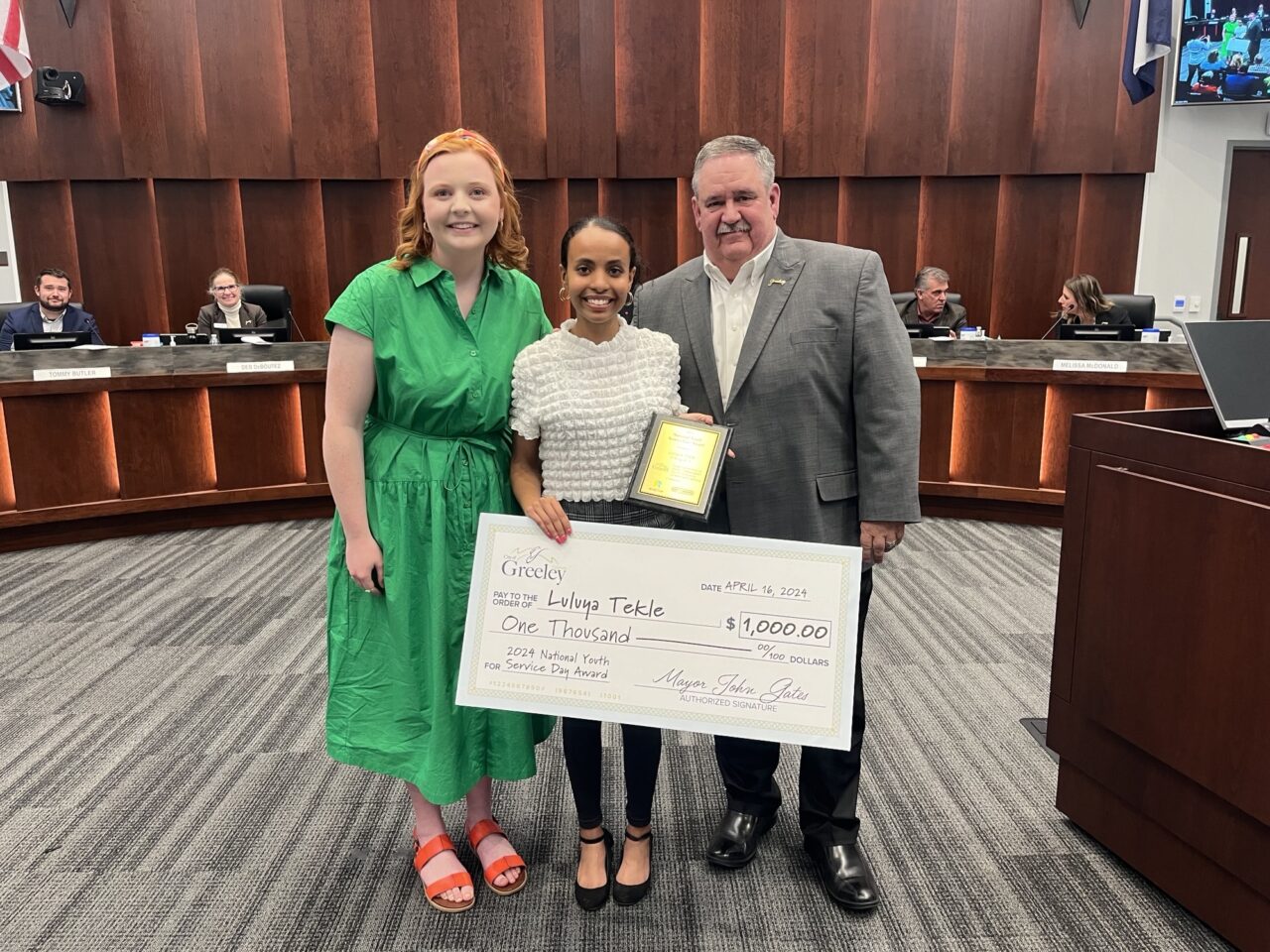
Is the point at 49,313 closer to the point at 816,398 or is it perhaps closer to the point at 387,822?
the point at 387,822

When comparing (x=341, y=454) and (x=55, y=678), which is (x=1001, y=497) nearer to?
(x=341, y=454)

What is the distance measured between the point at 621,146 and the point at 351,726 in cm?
588

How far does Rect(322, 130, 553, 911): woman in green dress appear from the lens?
5.35 ft

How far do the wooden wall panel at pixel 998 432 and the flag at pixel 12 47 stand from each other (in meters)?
6.37

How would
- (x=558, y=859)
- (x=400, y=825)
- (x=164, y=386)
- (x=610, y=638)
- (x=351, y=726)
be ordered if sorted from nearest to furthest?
(x=610, y=638), (x=351, y=726), (x=558, y=859), (x=400, y=825), (x=164, y=386)

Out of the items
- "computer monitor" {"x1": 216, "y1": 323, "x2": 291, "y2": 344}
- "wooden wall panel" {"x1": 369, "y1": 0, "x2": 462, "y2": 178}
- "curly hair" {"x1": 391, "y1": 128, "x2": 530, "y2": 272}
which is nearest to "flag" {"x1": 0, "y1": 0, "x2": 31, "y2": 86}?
"wooden wall panel" {"x1": 369, "y1": 0, "x2": 462, "y2": 178}

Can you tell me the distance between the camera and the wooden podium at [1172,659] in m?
1.60

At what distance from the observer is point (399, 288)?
1655 mm

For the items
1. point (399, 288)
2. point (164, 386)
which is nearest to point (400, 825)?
point (399, 288)

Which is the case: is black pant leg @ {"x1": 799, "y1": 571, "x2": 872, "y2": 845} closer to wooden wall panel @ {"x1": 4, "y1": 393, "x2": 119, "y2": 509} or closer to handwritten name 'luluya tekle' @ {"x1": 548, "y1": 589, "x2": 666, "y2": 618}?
handwritten name 'luluya tekle' @ {"x1": 548, "y1": 589, "x2": 666, "y2": 618}

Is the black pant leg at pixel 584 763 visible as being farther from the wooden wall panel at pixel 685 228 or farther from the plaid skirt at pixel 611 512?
the wooden wall panel at pixel 685 228

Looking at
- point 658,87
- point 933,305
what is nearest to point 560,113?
point 658,87

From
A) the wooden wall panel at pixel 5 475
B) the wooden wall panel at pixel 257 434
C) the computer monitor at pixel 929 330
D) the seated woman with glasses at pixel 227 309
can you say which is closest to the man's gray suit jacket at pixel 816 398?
the computer monitor at pixel 929 330

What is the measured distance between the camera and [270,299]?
6.02 metres
